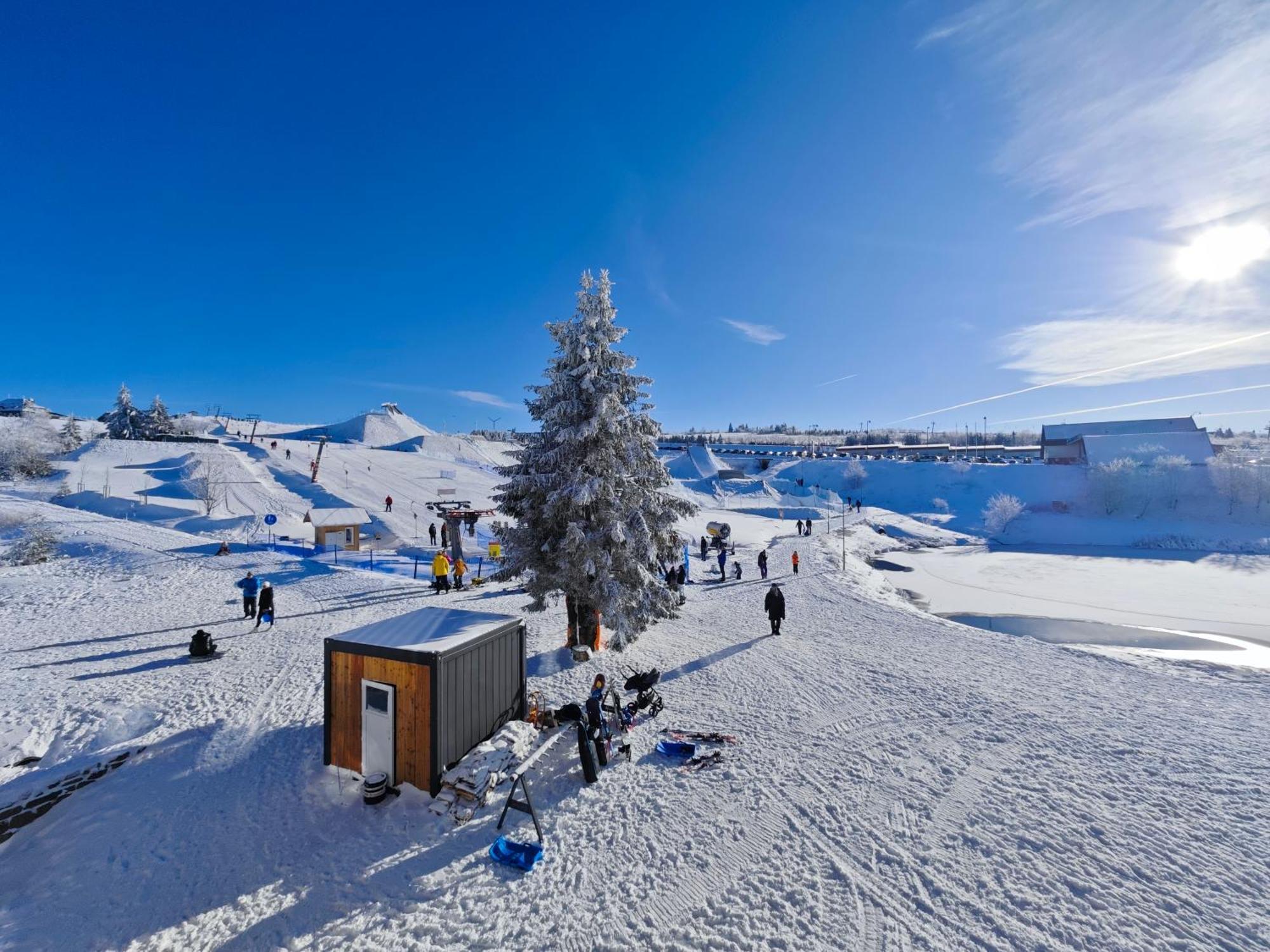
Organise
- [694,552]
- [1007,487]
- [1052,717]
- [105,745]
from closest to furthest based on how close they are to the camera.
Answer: [105,745], [1052,717], [694,552], [1007,487]

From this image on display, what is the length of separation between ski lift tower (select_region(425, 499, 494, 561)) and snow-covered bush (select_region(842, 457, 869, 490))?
57.4 m

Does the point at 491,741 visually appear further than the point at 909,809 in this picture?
Yes

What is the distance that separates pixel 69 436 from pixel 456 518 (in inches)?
2559

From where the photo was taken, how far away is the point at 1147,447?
6019 cm

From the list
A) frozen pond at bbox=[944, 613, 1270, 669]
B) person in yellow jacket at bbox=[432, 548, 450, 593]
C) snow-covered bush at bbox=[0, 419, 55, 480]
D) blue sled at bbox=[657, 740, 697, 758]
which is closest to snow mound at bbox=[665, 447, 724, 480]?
frozen pond at bbox=[944, 613, 1270, 669]

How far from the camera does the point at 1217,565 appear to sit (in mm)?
A: 34406

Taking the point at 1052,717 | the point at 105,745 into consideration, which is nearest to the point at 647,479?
the point at 1052,717

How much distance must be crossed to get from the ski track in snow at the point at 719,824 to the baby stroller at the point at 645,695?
0.40 m

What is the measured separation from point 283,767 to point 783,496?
200ft

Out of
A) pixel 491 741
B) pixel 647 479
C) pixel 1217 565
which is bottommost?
pixel 1217 565

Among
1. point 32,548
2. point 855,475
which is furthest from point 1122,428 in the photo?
point 32,548

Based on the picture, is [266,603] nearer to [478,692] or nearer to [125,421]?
[478,692]

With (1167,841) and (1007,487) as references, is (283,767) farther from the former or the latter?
(1007,487)

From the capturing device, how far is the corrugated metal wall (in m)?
7.05
